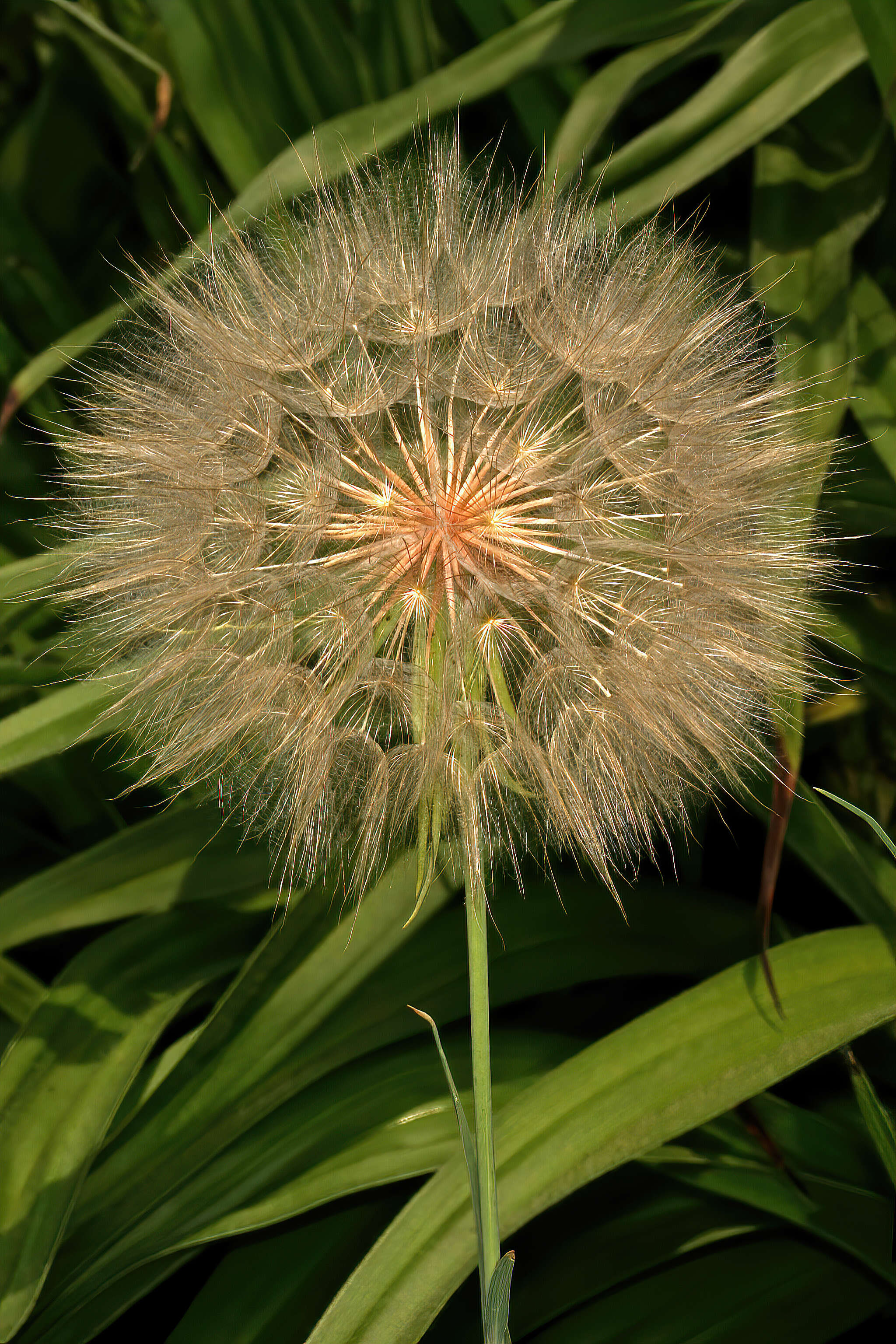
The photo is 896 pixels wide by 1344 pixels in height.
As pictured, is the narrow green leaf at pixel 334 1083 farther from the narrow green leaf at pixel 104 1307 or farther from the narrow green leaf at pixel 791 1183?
the narrow green leaf at pixel 791 1183

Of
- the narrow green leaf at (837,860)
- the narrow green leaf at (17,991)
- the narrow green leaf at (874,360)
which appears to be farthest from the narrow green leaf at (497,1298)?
the narrow green leaf at (874,360)

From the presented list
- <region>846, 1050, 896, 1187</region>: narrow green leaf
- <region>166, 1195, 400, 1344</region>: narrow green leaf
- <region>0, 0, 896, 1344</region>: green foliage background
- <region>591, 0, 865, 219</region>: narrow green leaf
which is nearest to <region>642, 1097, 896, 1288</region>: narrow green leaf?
<region>0, 0, 896, 1344</region>: green foliage background

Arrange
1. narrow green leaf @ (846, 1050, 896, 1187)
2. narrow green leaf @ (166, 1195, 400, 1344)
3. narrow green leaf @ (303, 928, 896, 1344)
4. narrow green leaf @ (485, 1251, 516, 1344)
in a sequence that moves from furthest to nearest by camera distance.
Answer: narrow green leaf @ (166, 1195, 400, 1344) < narrow green leaf @ (846, 1050, 896, 1187) < narrow green leaf @ (303, 928, 896, 1344) < narrow green leaf @ (485, 1251, 516, 1344)

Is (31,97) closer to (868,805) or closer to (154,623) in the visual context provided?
(154,623)

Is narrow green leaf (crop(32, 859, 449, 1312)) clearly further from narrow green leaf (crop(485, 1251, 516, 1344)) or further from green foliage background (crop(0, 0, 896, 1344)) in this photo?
narrow green leaf (crop(485, 1251, 516, 1344))

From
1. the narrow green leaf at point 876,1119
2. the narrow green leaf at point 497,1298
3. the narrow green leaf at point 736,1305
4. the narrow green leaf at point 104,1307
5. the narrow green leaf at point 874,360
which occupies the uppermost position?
the narrow green leaf at point 874,360

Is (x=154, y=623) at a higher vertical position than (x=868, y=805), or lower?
higher

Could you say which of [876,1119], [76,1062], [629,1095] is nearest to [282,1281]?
[76,1062]

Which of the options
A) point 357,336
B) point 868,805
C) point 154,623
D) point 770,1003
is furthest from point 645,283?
point 868,805
